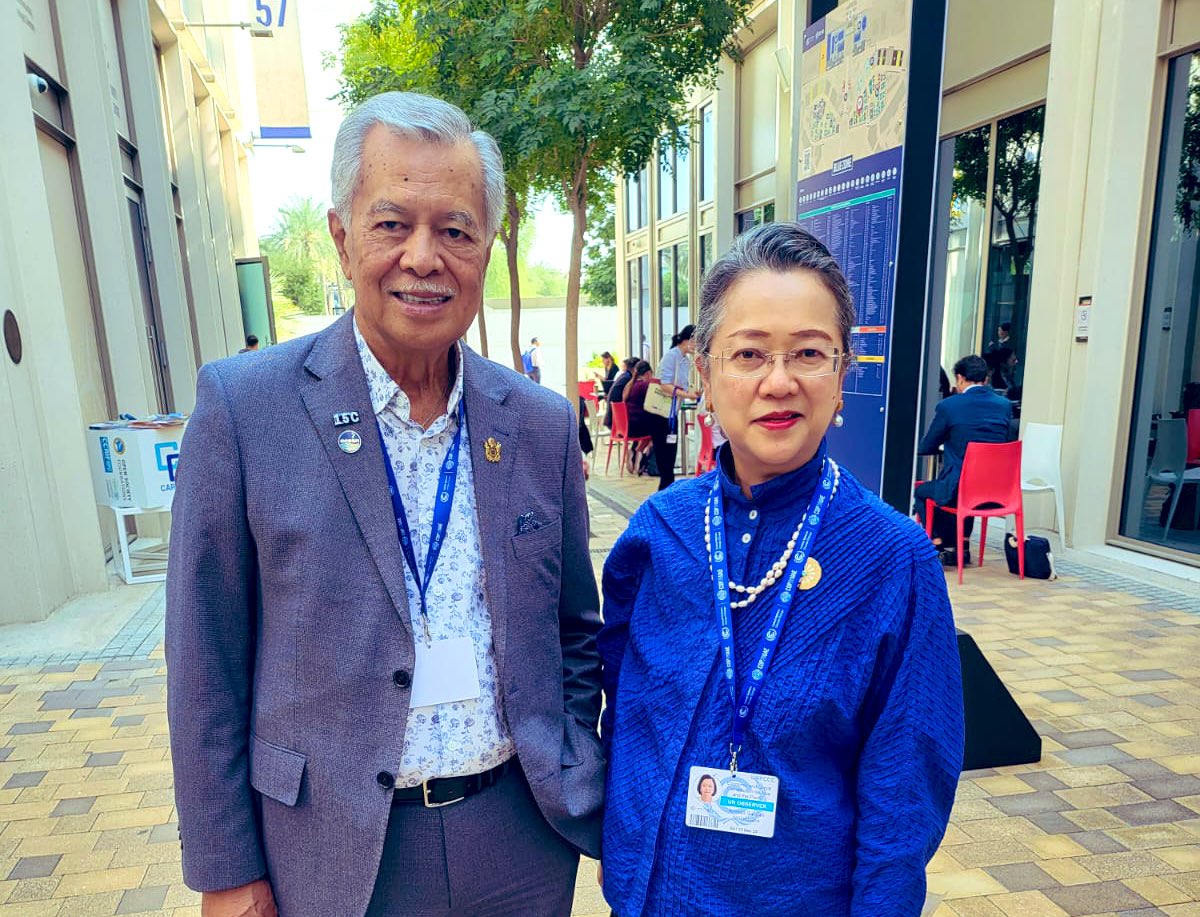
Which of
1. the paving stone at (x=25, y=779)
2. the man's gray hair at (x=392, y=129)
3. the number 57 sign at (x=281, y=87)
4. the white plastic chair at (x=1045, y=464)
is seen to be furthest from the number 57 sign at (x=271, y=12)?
the man's gray hair at (x=392, y=129)

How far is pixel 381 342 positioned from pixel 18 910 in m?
2.43

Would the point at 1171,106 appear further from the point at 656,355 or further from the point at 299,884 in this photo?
the point at 656,355

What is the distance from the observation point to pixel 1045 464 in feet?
19.6

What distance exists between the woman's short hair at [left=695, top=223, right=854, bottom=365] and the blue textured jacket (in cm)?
27

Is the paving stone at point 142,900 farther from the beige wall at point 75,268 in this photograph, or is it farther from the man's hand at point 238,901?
the beige wall at point 75,268

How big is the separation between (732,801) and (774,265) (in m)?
0.82

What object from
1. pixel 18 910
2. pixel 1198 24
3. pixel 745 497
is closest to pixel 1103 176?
pixel 1198 24

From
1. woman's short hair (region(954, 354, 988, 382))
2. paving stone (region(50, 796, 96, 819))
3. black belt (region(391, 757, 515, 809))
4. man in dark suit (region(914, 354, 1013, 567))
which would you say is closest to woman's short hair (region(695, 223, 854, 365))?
black belt (region(391, 757, 515, 809))

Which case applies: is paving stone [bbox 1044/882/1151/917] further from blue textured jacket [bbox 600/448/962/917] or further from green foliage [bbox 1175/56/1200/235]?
green foliage [bbox 1175/56/1200/235]

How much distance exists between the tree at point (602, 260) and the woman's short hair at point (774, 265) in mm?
23880

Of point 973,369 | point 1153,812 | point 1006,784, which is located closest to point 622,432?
point 973,369

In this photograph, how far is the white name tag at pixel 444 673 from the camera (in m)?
1.22

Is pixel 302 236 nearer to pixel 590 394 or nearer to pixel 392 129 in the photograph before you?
pixel 590 394

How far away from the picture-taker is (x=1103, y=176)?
5.61 m
